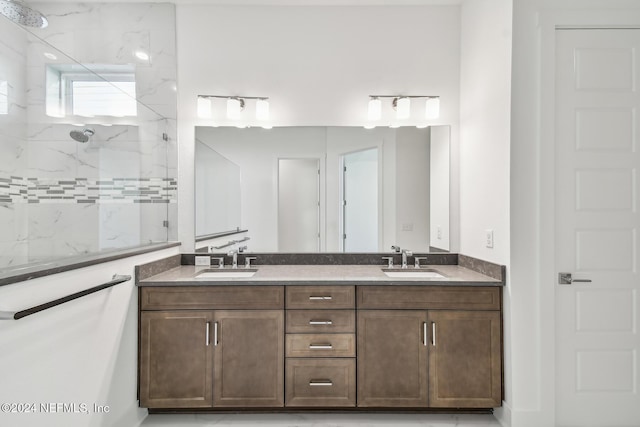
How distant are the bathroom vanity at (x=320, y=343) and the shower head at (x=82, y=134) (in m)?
0.90

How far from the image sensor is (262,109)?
2480mm

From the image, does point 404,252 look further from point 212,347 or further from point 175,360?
point 175,360

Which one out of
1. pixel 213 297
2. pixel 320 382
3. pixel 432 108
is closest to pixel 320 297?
pixel 320 382

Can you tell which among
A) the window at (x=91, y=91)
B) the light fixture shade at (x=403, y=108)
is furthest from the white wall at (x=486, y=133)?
the window at (x=91, y=91)

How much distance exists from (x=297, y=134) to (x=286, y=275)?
3.73 feet

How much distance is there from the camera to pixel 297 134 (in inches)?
100

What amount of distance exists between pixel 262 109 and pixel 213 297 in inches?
56.9

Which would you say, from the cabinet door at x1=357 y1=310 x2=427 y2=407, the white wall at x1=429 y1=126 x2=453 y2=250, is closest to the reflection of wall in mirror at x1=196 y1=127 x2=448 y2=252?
Result: the white wall at x1=429 y1=126 x2=453 y2=250

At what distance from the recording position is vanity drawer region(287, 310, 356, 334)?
1939 mm

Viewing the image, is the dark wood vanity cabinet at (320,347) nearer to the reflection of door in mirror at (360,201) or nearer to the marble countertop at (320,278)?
the marble countertop at (320,278)

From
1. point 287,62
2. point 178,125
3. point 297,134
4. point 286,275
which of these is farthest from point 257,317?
point 287,62

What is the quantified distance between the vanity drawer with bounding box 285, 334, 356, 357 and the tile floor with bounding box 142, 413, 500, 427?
1.30 feet

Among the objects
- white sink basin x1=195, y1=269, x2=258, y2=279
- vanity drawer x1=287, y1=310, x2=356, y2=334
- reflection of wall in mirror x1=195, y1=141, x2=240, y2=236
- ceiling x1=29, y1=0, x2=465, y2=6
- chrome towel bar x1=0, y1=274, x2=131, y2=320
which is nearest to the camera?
chrome towel bar x1=0, y1=274, x2=131, y2=320

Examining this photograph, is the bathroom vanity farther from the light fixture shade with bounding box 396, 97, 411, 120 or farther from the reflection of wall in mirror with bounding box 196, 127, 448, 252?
the light fixture shade with bounding box 396, 97, 411, 120
